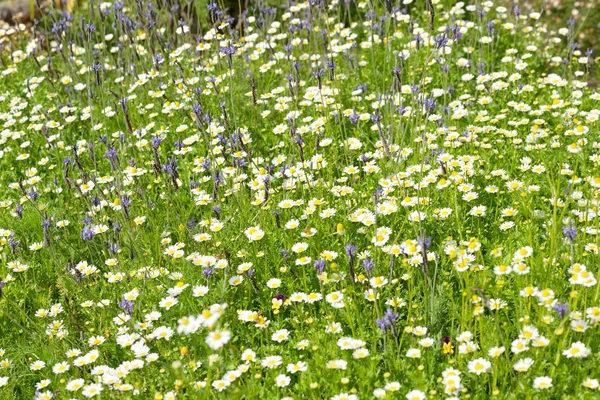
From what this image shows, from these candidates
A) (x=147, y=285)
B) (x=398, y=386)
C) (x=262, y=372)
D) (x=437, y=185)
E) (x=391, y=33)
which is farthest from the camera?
(x=391, y=33)

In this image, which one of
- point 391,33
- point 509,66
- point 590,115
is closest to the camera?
point 590,115

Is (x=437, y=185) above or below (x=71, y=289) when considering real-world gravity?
above

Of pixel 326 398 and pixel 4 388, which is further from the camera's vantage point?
pixel 4 388

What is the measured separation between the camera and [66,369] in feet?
9.79

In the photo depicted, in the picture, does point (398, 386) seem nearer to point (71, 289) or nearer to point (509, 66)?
point (71, 289)

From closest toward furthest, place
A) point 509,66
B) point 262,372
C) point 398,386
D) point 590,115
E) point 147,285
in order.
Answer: point 398,386 < point 262,372 < point 147,285 < point 590,115 < point 509,66

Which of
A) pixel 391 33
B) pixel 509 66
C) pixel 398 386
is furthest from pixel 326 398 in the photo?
pixel 391 33

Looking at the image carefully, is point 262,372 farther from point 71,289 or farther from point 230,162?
point 230,162

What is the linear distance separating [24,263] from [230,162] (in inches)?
48.9

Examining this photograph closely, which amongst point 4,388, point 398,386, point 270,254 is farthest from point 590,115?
point 4,388

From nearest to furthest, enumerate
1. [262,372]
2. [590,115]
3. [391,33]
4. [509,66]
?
[262,372] < [590,115] < [509,66] < [391,33]

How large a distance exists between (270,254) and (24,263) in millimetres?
1315

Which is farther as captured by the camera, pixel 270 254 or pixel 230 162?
pixel 230 162

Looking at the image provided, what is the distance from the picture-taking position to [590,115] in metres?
4.12
